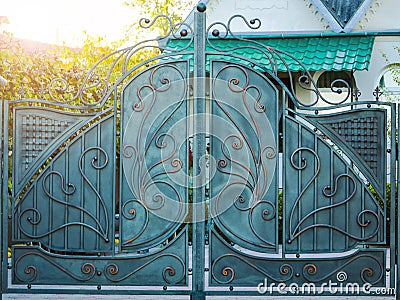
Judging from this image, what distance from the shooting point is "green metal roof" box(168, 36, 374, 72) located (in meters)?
10.4

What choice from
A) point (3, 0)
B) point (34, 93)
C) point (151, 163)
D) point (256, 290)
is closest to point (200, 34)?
point (151, 163)

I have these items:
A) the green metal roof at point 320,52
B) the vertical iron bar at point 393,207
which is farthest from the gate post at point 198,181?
the green metal roof at point 320,52

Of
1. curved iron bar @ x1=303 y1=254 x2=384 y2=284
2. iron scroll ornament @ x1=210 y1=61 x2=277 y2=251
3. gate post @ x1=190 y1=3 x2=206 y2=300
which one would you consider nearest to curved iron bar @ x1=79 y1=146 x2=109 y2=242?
gate post @ x1=190 y1=3 x2=206 y2=300

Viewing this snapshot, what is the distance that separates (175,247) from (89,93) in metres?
4.11

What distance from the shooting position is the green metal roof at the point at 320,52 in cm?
1037

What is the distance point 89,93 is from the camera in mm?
9016

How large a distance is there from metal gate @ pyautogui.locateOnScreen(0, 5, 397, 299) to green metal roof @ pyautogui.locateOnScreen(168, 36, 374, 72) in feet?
15.9

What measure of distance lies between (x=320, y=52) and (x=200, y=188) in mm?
5959

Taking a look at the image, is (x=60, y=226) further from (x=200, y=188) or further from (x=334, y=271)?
(x=334, y=271)

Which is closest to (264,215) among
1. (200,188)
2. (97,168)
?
(200,188)

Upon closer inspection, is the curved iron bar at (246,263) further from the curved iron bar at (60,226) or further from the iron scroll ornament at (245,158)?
the curved iron bar at (60,226)

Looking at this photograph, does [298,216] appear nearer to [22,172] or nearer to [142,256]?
[142,256]

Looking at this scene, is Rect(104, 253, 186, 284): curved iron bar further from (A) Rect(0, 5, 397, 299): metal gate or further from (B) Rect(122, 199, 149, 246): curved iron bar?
(B) Rect(122, 199, 149, 246): curved iron bar

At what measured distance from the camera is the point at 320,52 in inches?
421
